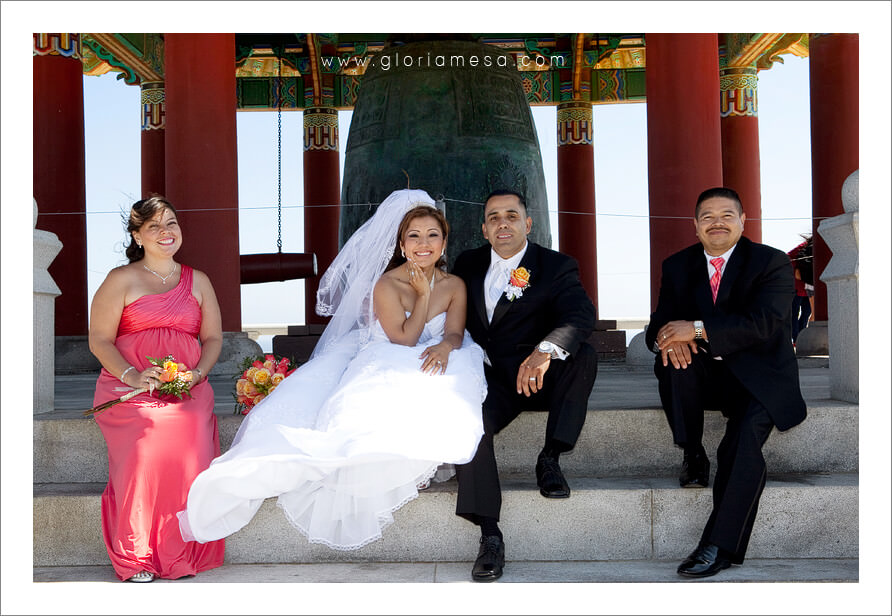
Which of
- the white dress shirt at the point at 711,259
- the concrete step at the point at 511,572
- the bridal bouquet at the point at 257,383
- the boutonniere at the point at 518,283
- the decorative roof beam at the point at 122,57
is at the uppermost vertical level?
the decorative roof beam at the point at 122,57

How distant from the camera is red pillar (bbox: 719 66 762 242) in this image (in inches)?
473

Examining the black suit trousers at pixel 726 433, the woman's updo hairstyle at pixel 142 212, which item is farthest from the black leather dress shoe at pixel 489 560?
the woman's updo hairstyle at pixel 142 212

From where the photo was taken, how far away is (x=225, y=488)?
338 centimetres

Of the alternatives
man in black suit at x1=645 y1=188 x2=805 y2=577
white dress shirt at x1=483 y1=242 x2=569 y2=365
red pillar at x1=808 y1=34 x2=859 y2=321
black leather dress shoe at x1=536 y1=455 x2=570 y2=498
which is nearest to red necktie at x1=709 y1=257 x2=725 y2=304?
man in black suit at x1=645 y1=188 x2=805 y2=577

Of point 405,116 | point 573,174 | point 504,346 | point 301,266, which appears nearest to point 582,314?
point 504,346

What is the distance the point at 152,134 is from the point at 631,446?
34.2 feet

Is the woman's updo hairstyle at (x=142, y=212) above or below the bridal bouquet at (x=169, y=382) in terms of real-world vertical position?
above

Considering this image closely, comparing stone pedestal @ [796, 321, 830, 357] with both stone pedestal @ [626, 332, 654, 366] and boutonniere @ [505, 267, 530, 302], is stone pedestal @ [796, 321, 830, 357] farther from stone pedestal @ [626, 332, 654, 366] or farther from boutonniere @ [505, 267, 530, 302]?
boutonniere @ [505, 267, 530, 302]

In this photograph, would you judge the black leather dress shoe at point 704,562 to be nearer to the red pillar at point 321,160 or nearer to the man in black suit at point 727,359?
the man in black suit at point 727,359

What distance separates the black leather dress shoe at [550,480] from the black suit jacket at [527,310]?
46 centimetres

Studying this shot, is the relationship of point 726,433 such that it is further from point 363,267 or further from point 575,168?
point 575,168

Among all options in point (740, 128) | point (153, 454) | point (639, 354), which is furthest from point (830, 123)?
point (153, 454)

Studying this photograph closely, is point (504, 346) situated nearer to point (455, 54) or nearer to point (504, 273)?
point (504, 273)

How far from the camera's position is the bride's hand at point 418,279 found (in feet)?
13.4
